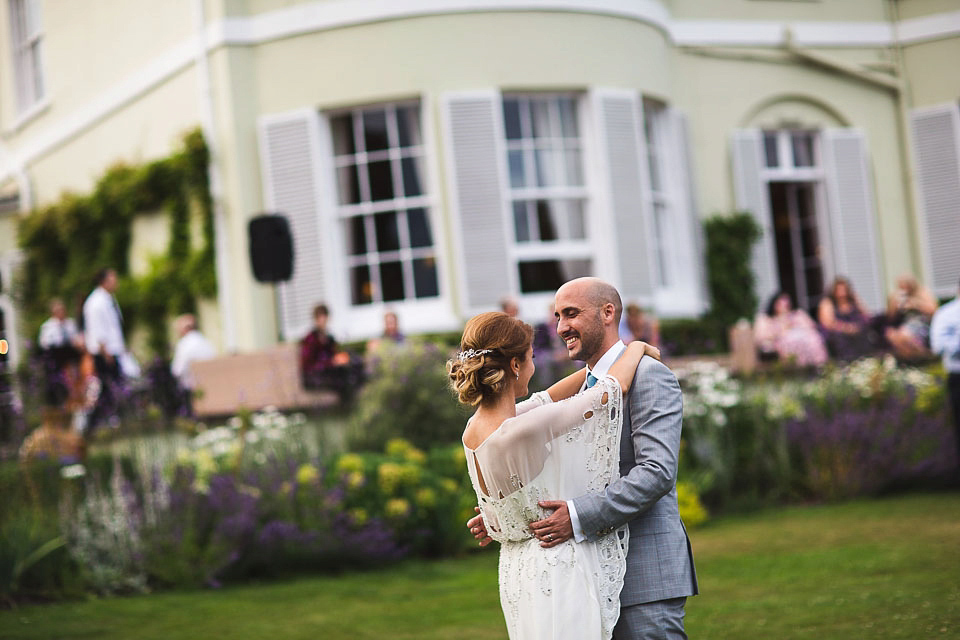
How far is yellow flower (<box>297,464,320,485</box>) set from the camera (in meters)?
9.49

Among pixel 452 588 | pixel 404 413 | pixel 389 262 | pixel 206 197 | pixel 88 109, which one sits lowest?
pixel 452 588

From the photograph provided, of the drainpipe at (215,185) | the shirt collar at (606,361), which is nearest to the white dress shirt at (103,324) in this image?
the drainpipe at (215,185)

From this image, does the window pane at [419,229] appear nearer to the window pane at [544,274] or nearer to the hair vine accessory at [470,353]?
the window pane at [544,274]

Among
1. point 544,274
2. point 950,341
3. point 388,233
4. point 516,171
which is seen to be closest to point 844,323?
point 544,274

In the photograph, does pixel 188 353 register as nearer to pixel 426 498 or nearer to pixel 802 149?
pixel 426 498

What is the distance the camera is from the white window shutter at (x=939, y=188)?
17.8 m

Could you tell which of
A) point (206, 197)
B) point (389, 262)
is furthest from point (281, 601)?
point (206, 197)

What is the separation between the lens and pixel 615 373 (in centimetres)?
390

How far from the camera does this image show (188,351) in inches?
551

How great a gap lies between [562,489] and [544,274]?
10.9 meters

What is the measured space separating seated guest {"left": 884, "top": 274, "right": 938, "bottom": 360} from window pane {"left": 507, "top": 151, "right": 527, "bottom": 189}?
431 cm

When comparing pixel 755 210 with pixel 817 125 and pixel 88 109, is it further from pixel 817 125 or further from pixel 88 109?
pixel 88 109

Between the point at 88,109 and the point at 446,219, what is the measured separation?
19.2ft

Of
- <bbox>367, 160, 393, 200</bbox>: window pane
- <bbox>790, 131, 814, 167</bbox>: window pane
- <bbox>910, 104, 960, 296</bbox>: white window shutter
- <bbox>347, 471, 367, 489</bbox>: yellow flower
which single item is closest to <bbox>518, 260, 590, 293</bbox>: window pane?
<bbox>367, 160, 393, 200</bbox>: window pane
